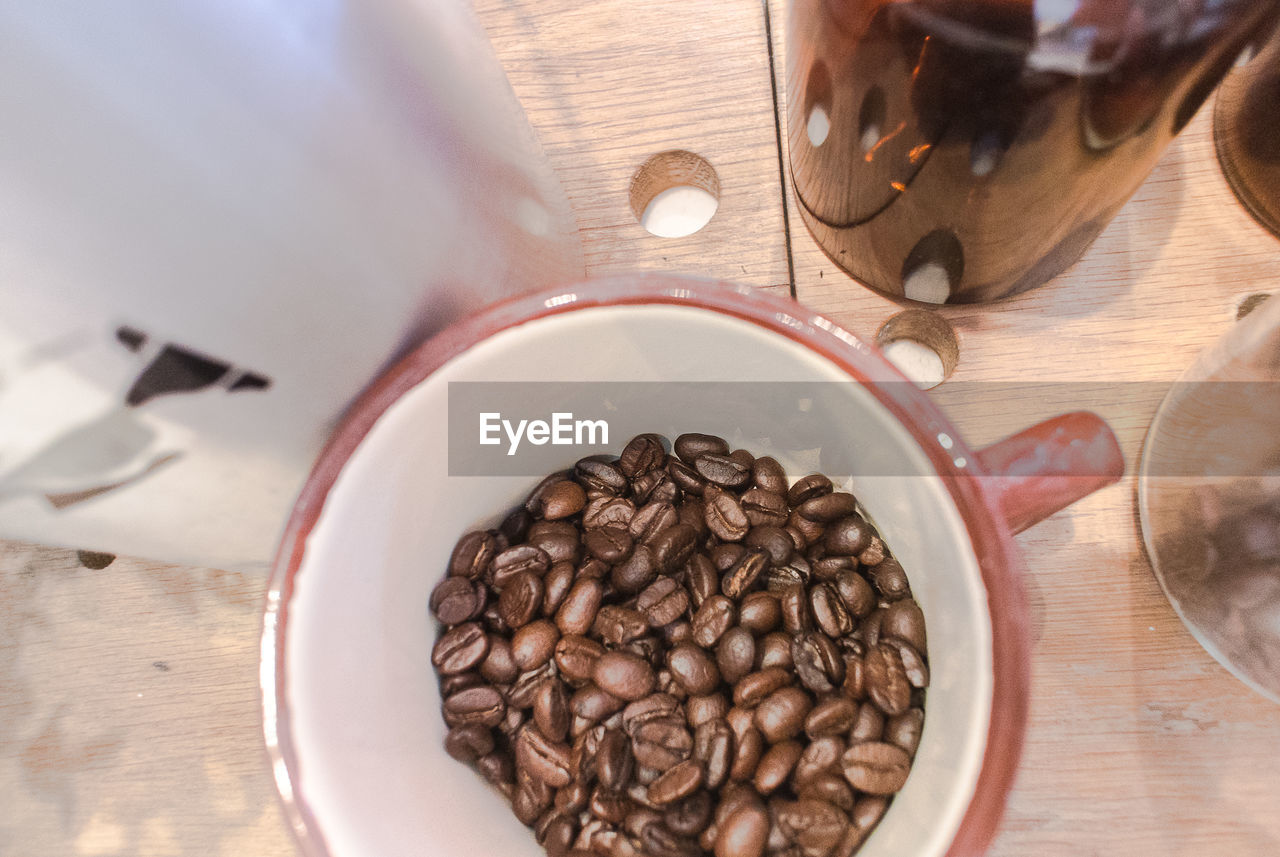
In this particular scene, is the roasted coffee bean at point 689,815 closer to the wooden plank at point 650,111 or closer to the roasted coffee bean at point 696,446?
the roasted coffee bean at point 696,446

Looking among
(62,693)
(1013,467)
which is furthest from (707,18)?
(62,693)

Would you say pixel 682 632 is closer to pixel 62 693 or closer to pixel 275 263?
pixel 275 263

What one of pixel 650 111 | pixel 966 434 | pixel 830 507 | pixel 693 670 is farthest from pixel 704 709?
pixel 650 111

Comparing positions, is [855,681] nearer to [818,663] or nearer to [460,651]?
[818,663]

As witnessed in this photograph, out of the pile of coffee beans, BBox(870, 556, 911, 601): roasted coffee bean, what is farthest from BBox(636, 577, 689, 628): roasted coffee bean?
BBox(870, 556, 911, 601): roasted coffee bean

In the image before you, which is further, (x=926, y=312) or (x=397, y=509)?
(x=926, y=312)

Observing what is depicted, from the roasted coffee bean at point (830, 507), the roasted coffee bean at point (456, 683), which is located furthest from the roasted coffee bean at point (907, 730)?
the roasted coffee bean at point (456, 683)
